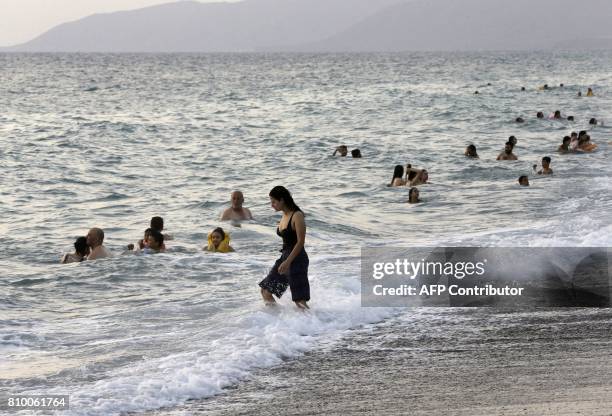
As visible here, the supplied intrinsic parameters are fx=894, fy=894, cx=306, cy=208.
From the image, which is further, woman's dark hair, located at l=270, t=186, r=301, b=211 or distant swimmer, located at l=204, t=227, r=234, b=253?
distant swimmer, located at l=204, t=227, r=234, b=253

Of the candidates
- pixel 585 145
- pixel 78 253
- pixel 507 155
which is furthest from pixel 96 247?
pixel 585 145

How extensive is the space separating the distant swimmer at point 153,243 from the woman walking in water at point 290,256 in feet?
13.6

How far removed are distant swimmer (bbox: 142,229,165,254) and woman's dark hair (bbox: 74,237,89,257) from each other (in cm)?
85

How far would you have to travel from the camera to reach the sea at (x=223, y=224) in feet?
26.3

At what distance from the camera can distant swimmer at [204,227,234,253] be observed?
13.5 m

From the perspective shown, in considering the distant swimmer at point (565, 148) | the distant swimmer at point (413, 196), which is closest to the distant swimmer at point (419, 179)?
the distant swimmer at point (413, 196)

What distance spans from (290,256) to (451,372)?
2.46 m

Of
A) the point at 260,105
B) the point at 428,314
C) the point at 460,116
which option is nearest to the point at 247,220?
the point at 428,314

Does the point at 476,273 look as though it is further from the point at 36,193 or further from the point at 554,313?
the point at 36,193

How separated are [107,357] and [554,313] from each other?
4.43 meters

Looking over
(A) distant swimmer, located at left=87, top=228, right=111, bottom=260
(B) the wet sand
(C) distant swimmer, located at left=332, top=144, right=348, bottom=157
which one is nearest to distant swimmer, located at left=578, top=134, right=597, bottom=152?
(C) distant swimmer, located at left=332, top=144, right=348, bottom=157

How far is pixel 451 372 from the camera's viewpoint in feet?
23.9

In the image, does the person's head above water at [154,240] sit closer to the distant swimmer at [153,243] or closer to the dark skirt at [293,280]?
the distant swimmer at [153,243]

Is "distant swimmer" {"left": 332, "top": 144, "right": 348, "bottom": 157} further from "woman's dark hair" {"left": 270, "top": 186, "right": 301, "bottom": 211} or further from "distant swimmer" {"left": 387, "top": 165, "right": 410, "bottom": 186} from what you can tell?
"woman's dark hair" {"left": 270, "top": 186, "right": 301, "bottom": 211}
